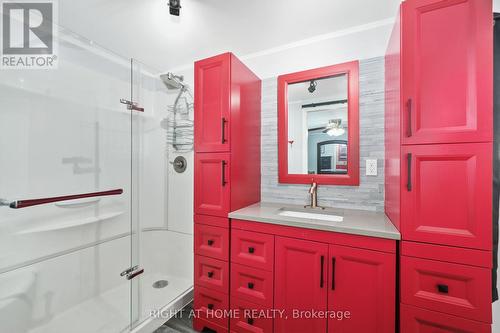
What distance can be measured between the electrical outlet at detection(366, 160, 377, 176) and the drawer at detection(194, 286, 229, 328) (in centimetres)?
146

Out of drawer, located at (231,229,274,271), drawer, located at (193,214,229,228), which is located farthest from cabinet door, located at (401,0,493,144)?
drawer, located at (193,214,229,228)

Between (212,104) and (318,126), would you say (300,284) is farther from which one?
(212,104)

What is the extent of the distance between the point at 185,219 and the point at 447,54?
2476 mm

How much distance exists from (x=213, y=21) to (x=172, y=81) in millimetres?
849

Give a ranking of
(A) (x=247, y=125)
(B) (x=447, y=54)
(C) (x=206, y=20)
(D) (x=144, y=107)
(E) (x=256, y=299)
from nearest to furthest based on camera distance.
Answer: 1. (B) (x=447, y=54)
2. (E) (x=256, y=299)
3. (C) (x=206, y=20)
4. (A) (x=247, y=125)
5. (D) (x=144, y=107)

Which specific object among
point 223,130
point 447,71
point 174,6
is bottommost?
point 223,130

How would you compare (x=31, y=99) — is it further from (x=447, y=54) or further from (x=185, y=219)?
(x=447, y=54)

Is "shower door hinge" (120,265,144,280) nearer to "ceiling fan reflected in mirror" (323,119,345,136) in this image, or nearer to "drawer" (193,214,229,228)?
"drawer" (193,214,229,228)

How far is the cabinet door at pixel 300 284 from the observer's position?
1268mm

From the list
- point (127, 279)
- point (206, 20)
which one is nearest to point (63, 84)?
point (206, 20)

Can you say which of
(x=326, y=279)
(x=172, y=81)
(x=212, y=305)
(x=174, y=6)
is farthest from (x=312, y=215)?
(x=172, y=81)

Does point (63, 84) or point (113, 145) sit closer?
point (63, 84)

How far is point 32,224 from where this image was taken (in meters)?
1.54

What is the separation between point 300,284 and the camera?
4.35 feet
